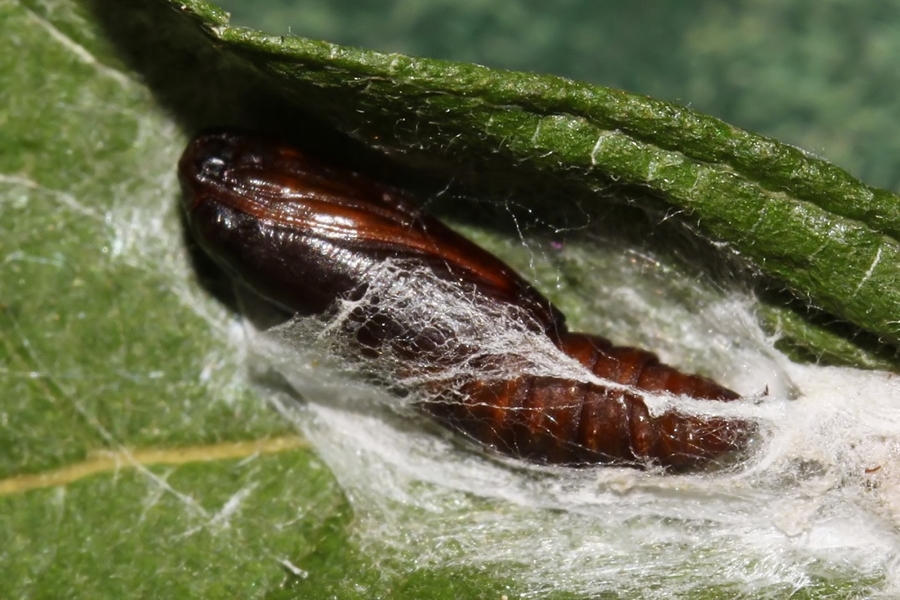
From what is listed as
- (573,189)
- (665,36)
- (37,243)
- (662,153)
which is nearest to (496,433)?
(573,189)

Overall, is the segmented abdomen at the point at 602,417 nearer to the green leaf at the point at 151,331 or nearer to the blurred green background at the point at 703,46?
the green leaf at the point at 151,331

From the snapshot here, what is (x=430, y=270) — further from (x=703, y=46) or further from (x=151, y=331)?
(x=703, y=46)

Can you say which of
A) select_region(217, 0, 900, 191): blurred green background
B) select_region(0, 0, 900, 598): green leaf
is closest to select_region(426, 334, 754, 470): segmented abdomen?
select_region(0, 0, 900, 598): green leaf

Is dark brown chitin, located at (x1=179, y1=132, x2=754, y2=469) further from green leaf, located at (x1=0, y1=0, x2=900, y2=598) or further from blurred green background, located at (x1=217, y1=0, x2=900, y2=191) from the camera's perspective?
blurred green background, located at (x1=217, y1=0, x2=900, y2=191)

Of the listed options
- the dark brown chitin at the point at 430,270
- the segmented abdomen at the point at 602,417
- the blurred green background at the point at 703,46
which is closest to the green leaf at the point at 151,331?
the dark brown chitin at the point at 430,270

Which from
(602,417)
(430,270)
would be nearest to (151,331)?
(430,270)

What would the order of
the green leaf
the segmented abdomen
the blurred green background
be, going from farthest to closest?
the blurred green background < the green leaf < the segmented abdomen
